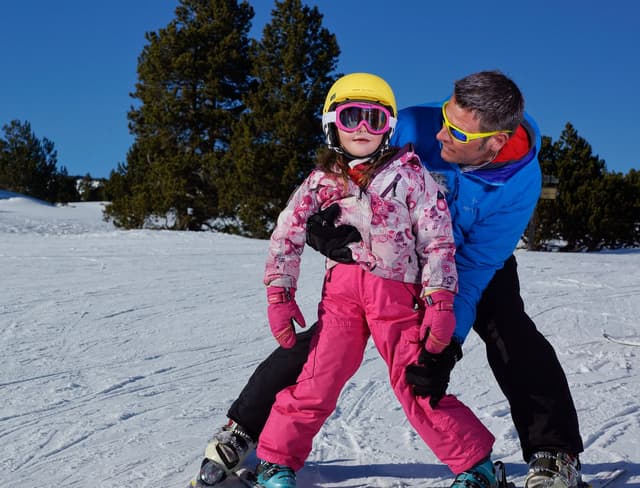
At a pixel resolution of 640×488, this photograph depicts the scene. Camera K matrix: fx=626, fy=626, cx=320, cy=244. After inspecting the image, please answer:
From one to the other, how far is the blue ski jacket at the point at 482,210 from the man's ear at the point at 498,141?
0.21 feet

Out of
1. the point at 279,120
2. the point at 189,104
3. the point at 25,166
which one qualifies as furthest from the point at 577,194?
the point at 25,166

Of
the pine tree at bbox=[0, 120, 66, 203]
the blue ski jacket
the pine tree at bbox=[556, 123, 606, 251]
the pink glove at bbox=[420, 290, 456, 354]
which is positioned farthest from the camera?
the pine tree at bbox=[0, 120, 66, 203]

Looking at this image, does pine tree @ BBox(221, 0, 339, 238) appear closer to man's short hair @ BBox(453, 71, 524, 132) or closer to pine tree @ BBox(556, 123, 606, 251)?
pine tree @ BBox(556, 123, 606, 251)

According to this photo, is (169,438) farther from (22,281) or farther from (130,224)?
(130,224)

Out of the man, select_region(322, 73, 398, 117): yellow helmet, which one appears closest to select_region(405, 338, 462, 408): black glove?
the man

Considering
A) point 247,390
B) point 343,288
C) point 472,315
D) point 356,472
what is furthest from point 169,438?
point 472,315

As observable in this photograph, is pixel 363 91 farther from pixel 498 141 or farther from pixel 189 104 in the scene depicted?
pixel 189 104

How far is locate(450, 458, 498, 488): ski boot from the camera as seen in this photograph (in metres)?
1.93

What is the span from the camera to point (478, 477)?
1.95m

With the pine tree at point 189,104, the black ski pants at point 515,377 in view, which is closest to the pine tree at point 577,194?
the pine tree at point 189,104

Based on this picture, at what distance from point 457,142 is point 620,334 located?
11.4ft

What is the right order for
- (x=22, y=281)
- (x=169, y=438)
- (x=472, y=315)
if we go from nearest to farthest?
(x=472, y=315), (x=169, y=438), (x=22, y=281)

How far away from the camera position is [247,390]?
224 centimetres

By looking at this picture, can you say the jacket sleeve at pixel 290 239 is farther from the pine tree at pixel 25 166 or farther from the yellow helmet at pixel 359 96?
the pine tree at pixel 25 166
